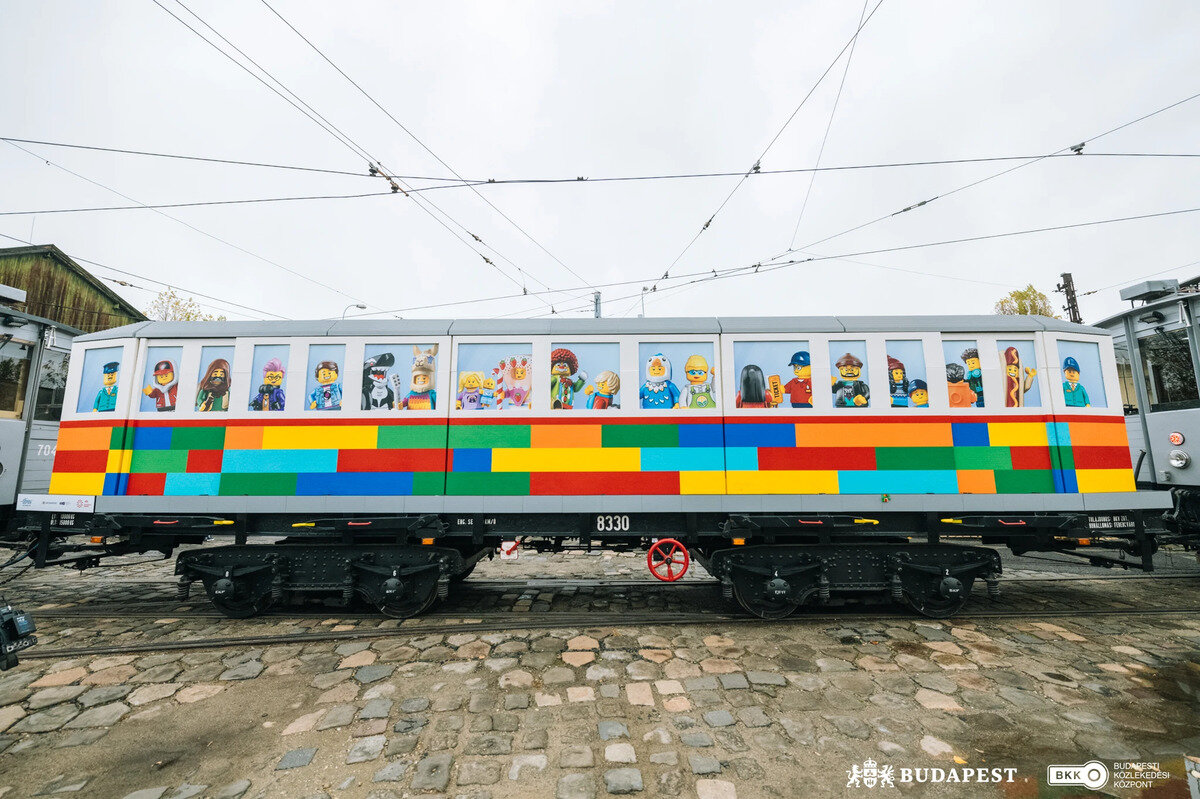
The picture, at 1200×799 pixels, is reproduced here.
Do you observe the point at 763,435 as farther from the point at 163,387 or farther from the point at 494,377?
the point at 163,387

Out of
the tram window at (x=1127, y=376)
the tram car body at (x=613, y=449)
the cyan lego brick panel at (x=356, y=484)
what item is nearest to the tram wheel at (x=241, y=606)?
the tram car body at (x=613, y=449)

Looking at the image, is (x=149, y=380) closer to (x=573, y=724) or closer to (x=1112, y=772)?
(x=573, y=724)

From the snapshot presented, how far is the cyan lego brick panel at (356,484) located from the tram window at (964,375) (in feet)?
22.3

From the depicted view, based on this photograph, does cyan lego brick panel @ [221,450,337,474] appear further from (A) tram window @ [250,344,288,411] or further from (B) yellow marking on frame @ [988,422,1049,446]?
(B) yellow marking on frame @ [988,422,1049,446]

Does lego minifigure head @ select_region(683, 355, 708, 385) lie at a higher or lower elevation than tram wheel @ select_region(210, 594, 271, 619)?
higher

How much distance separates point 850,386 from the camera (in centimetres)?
574

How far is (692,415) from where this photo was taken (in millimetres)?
5695

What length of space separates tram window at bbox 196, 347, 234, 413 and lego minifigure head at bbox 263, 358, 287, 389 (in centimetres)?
43

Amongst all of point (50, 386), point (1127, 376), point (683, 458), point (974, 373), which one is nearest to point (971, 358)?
point (974, 373)

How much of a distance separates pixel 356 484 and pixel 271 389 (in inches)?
64.4

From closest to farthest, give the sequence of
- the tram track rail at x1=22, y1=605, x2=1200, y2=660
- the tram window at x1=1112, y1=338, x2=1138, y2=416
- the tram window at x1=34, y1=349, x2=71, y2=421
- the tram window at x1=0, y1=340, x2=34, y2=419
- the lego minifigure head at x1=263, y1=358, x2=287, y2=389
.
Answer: the tram track rail at x1=22, y1=605, x2=1200, y2=660 → the lego minifigure head at x1=263, y1=358, x2=287, y2=389 → the tram window at x1=0, y1=340, x2=34, y2=419 → the tram window at x1=34, y1=349, x2=71, y2=421 → the tram window at x1=1112, y1=338, x2=1138, y2=416

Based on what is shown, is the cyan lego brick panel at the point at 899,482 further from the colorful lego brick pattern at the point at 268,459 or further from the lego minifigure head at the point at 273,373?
the lego minifigure head at the point at 273,373

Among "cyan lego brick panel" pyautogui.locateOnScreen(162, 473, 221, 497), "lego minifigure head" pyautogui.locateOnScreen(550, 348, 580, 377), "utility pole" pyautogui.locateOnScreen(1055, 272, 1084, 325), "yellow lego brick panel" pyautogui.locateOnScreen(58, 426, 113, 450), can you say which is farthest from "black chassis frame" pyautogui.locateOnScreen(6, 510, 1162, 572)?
"utility pole" pyautogui.locateOnScreen(1055, 272, 1084, 325)

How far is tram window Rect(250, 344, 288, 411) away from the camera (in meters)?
5.80
